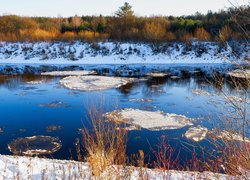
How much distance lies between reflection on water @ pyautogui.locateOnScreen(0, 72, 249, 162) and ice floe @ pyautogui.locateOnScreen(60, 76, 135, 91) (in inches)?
17.8

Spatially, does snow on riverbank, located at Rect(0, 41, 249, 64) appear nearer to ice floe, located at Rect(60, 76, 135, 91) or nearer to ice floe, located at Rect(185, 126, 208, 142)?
ice floe, located at Rect(60, 76, 135, 91)

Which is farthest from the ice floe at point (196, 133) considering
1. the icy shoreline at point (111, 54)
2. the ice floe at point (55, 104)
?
the icy shoreline at point (111, 54)

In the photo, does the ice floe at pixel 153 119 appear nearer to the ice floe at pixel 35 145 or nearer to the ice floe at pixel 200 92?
the ice floe at pixel 35 145

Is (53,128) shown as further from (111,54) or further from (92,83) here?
(111,54)

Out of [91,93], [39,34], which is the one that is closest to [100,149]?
[91,93]

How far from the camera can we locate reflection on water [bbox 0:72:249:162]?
20.6ft

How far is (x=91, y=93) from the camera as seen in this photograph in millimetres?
10734

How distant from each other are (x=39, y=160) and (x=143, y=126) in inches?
111

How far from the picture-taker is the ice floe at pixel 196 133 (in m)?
6.31

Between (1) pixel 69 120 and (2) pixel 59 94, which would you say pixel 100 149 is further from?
(2) pixel 59 94

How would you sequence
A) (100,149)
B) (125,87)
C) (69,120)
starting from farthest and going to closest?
(125,87), (69,120), (100,149)

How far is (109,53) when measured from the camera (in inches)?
879

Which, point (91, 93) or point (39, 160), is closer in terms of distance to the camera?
point (39, 160)

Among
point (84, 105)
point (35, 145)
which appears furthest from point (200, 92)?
point (35, 145)
